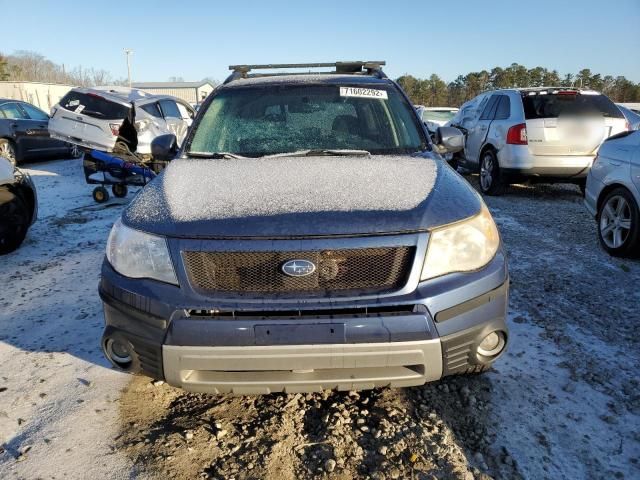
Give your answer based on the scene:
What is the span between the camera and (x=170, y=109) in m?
11.6

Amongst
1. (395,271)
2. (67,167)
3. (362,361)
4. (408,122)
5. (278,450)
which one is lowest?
(67,167)

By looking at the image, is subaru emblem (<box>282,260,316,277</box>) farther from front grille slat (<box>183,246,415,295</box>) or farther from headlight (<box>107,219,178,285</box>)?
headlight (<box>107,219,178,285</box>)

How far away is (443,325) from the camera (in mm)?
2055

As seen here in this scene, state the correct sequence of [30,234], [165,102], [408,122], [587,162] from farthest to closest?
[165,102] → [587,162] → [30,234] → [408,122]

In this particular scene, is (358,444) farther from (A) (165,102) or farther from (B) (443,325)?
(A) (165,102)

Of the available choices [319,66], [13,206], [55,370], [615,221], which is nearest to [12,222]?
[13,206]

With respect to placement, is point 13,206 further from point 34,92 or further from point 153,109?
point 34,92

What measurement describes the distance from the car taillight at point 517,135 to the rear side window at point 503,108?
0.42m

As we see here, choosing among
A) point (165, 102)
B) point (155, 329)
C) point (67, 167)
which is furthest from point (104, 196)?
point (155, 329)

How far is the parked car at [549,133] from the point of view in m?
7.12

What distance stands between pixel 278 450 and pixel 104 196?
665cm

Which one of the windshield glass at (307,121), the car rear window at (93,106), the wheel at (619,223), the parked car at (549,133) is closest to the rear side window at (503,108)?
the parked car at (549,133)

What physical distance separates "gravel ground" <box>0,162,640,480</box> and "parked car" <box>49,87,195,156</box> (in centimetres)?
552

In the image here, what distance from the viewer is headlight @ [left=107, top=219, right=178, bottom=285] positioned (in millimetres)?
2137
